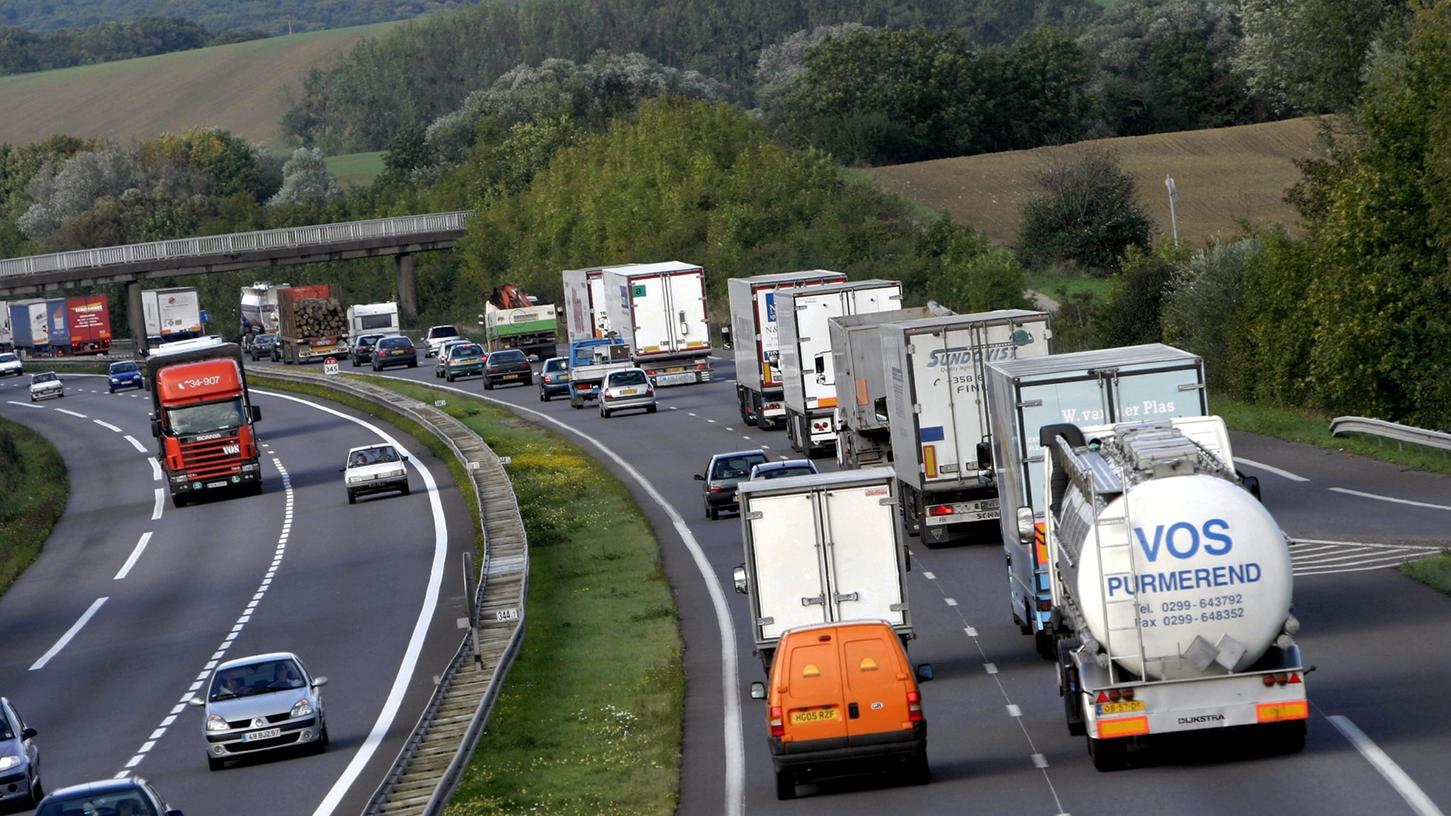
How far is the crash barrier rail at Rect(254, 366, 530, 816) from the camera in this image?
66.3ft

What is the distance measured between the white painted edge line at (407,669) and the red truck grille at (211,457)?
520 cm

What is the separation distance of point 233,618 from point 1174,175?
86.7 meters

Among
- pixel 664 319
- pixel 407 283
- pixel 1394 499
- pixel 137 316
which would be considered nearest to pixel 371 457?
pixel 664 319

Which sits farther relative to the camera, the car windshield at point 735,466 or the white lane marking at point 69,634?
the car windshield at point 735,466

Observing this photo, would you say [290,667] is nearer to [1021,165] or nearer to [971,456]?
[971,456]

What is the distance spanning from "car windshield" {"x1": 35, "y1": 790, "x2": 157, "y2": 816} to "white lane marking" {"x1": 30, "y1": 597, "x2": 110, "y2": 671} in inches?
727

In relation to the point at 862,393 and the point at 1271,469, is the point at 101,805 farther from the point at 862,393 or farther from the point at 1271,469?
the point at 1271,469

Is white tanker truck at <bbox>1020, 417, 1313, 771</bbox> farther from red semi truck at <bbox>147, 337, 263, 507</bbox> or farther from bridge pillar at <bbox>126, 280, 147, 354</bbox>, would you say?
bridge pillar at <bbox>126, 280, 147, 354</bbox>

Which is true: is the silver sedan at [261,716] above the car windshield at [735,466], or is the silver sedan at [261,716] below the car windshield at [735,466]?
below

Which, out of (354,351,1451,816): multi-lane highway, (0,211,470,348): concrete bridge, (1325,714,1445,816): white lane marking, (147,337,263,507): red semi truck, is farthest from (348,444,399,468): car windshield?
(0,211,470,348): concrete bridge

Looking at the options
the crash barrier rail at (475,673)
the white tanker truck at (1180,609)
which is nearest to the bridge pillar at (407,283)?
the crash barrier rail at (475,673)

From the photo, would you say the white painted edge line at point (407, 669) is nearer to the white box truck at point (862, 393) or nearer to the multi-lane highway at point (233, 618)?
the multi-lane highway at point (233, 618)

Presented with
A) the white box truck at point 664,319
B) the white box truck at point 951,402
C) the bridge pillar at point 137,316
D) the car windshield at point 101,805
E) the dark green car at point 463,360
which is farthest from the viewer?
the bridge pillar at point 137,316

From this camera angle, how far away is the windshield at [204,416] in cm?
5425
